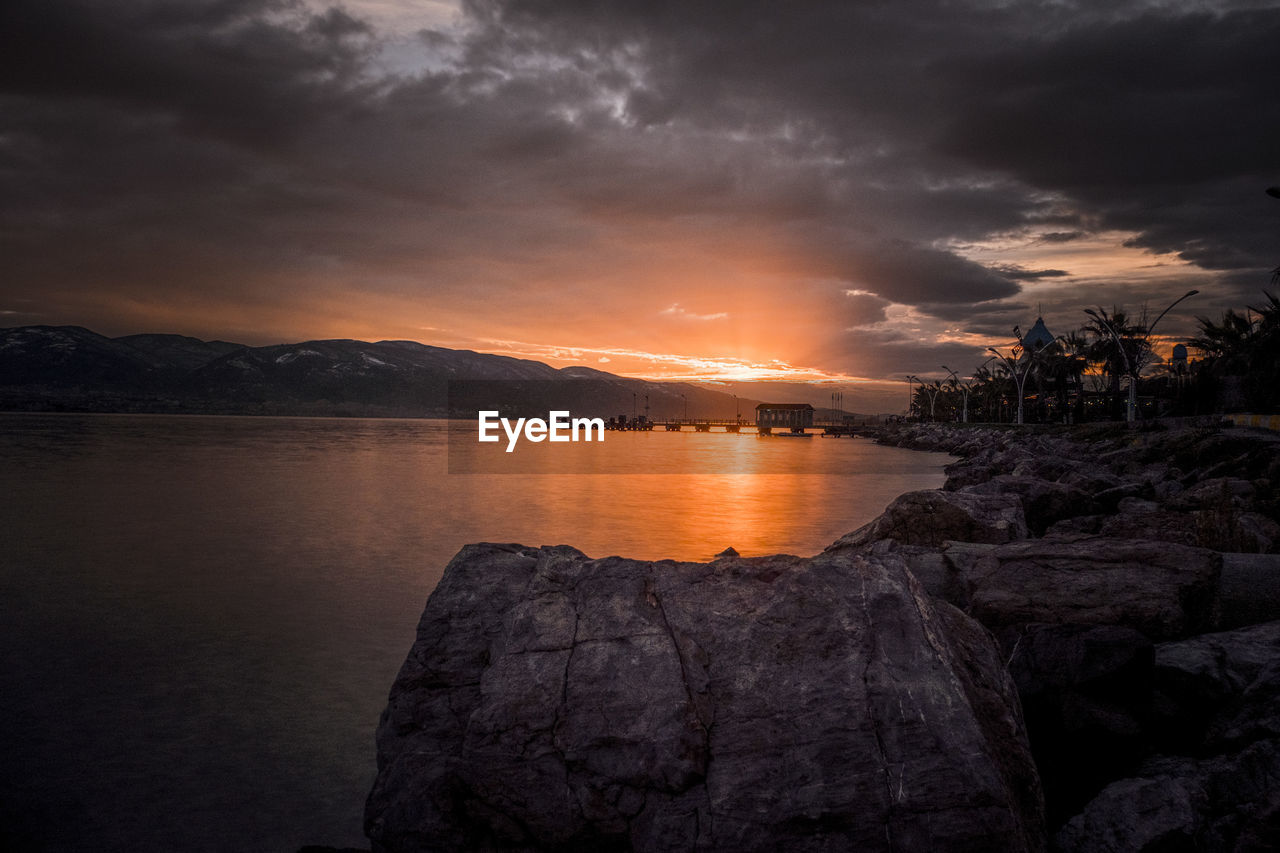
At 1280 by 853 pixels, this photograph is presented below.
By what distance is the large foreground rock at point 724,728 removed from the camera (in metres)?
3.84

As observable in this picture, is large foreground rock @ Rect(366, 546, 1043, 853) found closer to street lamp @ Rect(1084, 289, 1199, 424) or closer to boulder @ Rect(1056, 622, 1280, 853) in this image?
boulder @ Rect(1056, 622, 1280, 853)

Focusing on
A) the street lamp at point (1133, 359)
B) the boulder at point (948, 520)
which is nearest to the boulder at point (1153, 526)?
the boulder at point (948, 520)

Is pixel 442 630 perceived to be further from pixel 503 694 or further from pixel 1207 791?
pixel 1207 791

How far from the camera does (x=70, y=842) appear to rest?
5562mm

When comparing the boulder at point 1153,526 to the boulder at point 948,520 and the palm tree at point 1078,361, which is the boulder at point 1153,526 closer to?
the boulder at point 948,520

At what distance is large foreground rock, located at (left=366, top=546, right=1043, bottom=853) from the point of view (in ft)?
12.6

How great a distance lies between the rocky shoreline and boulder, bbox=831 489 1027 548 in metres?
3.92

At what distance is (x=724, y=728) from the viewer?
4164 millimetres

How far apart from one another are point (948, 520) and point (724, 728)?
740 cm

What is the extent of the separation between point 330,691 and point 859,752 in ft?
22.7

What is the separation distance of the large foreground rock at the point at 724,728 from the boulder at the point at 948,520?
5446 millimetres

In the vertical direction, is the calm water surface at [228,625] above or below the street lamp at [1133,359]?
below

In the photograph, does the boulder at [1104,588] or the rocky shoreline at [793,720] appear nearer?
the rocky shoreline at [793,720]

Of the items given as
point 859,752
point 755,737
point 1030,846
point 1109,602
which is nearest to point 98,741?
point 755,737
